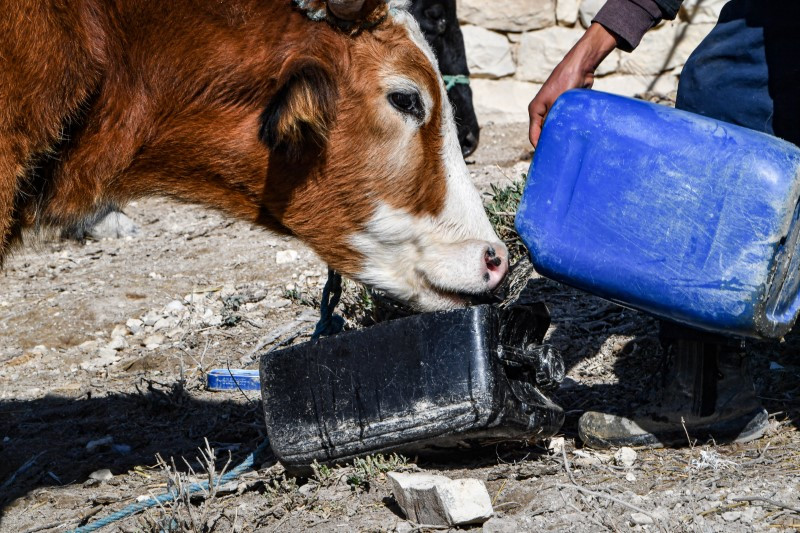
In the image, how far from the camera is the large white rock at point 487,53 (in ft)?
27.9

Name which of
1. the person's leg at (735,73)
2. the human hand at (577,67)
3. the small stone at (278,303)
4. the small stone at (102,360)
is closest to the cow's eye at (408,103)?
the human hand at (577,67)

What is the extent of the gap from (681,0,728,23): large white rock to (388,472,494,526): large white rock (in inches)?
258

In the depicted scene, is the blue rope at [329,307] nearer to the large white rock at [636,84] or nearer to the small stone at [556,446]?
the small stone at [556,446]

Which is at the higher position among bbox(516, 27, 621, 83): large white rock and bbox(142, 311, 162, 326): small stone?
bbox(516, 27, 621, 83): large white rock

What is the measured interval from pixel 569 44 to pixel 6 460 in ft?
20.7

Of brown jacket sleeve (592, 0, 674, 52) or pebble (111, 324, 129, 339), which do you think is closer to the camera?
brown jacket sleeve (592, 0, 674, 52)

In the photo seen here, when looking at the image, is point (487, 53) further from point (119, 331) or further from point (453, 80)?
point (119, 331)

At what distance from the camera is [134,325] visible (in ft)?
16.2

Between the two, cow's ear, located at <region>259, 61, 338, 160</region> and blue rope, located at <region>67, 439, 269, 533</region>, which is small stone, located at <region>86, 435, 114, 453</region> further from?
cow's ear, located at <region>259, 61, 338, 160</region>

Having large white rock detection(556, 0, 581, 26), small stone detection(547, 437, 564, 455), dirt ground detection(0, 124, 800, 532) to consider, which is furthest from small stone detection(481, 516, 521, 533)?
large white rock detection(556, 0, 581, 26)

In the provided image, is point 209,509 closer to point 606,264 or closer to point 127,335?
point 606,264

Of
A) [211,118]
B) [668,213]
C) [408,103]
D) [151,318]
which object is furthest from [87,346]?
[668,213]

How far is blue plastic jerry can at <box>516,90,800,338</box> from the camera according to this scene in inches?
104

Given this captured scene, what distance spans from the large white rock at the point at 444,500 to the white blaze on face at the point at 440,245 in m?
0.68
